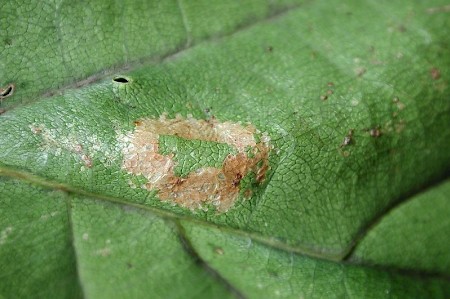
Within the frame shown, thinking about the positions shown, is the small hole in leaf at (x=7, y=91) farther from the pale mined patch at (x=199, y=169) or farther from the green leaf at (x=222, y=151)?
the pale mined patch at (x=199, y=169)

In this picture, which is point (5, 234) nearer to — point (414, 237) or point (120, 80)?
point (120, 80)

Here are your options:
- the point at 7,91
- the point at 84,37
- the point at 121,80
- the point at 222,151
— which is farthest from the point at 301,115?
the point at 7,91

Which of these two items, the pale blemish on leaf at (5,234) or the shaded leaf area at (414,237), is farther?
the shaded leaf area at (414,237)

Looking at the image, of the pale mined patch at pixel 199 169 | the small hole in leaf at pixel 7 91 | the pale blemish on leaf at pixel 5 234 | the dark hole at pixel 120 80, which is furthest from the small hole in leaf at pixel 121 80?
the pale blemish on leaf at pixel 5 234

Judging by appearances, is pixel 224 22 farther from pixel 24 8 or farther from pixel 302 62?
pixel 24 8

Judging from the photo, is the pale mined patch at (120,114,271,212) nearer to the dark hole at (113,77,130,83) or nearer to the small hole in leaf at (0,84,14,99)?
the dark hole at (113,77,130,83)

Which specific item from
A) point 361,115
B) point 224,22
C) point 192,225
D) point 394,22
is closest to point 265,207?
point 192,225
